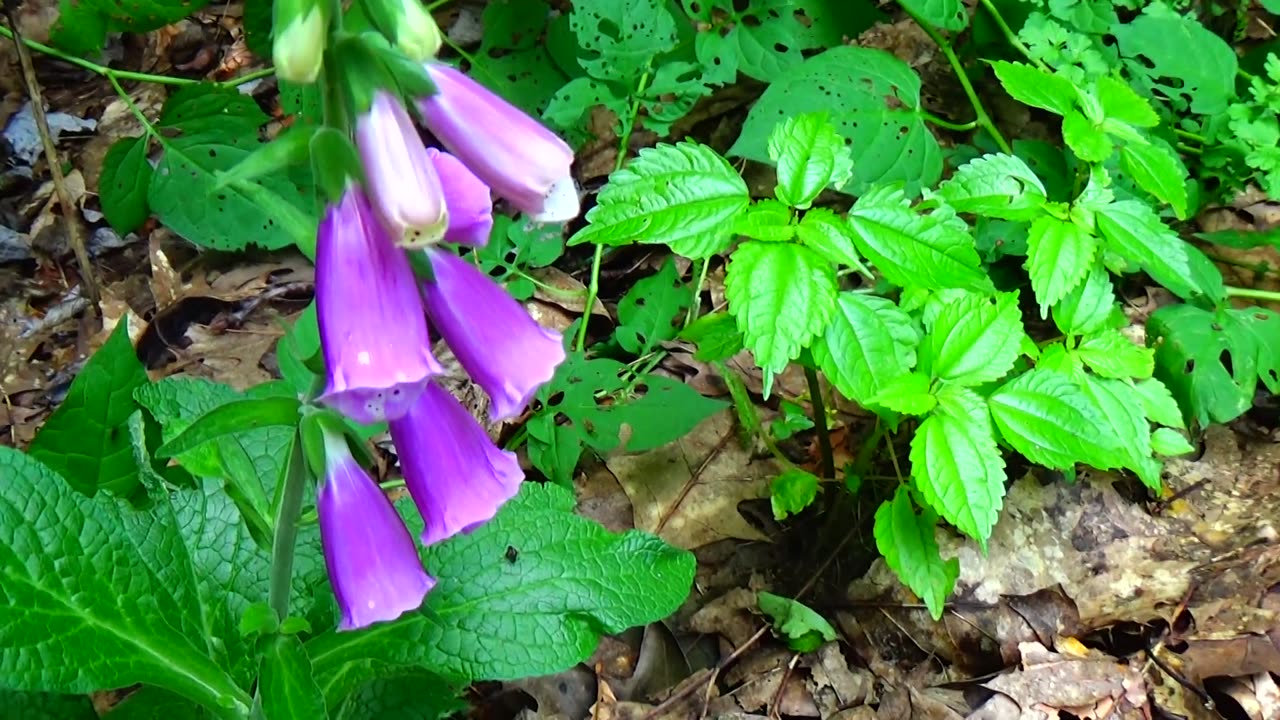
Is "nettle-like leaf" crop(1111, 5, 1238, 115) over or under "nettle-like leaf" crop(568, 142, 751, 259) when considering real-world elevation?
under

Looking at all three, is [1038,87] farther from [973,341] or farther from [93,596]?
[93,596]

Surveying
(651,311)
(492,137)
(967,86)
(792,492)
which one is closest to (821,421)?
(792,492)

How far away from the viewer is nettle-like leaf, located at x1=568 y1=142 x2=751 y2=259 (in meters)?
1.74

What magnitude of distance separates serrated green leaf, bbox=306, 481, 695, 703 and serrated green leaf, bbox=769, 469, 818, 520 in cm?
53

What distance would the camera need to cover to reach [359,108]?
0.92m

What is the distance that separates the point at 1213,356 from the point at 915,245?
102 centimetres

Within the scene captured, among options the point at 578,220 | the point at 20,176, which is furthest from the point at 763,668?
the point at 20,176

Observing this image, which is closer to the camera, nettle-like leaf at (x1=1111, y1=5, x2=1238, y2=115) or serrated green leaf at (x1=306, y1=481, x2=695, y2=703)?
serrated green leaf at (x1=306, y1=481, x2=695, y2=703)

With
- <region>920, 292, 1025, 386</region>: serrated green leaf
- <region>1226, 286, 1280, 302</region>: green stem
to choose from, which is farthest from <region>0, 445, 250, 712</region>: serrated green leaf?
<region>1226, 286, 1280, 302</region>: green stem

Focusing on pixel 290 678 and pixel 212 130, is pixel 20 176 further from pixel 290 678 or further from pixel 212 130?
pixel 290 678

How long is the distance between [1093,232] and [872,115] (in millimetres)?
619

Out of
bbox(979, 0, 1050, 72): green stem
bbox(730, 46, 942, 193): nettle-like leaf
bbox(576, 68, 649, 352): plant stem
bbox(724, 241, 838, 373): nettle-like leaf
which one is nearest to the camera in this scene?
bbox(724, 241, 838, 373): nettle-like leaf

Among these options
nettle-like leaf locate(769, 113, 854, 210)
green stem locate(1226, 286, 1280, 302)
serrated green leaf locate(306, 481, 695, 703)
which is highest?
nettle-like leaf locate(769, 113, 854, 210)

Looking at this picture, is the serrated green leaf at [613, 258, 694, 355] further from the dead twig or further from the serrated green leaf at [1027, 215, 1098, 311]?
the dead twig
